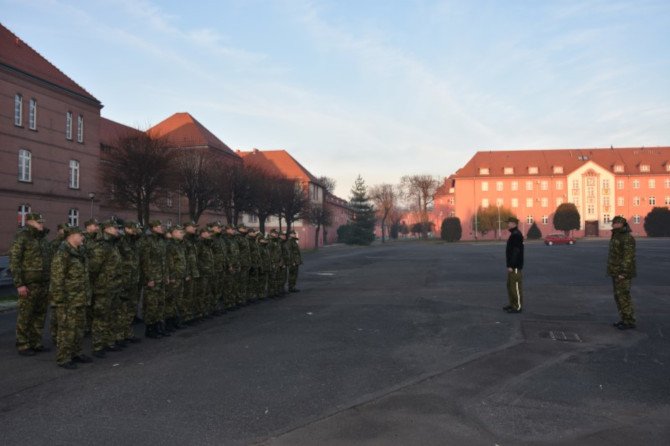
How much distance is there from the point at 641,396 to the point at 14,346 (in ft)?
29.6

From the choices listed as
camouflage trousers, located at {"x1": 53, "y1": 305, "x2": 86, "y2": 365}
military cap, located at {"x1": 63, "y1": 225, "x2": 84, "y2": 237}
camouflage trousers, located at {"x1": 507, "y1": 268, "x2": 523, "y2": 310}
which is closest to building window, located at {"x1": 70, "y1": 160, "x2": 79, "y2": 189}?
military cap, located at {"x1": 63, "y1": 225, "x2": 84, "y2": 237}

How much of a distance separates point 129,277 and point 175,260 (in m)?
1.24

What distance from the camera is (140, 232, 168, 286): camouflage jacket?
9.00m

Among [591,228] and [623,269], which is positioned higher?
[591,228]

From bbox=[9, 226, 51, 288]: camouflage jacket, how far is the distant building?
8107 centimetres

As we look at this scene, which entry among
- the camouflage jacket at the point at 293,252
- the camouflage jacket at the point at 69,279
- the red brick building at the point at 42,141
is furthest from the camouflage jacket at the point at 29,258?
the red brick building at the point at 42,141

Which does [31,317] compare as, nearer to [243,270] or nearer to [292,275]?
[243,270]

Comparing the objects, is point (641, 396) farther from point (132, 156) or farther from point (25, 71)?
point (25, 71)

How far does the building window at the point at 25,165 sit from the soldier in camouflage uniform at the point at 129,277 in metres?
28.0

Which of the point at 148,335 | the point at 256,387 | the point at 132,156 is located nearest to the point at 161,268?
the point at 148,335

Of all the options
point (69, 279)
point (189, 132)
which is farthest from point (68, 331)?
point (189, 132)

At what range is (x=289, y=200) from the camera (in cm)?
5025

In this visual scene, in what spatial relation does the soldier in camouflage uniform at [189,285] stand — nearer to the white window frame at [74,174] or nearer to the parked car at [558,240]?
the white window frame at [74,174]

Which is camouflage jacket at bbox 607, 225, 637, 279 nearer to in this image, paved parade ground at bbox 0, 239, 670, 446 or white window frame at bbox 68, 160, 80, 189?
paved parade ground at bbox 0, 239, 670, 446
